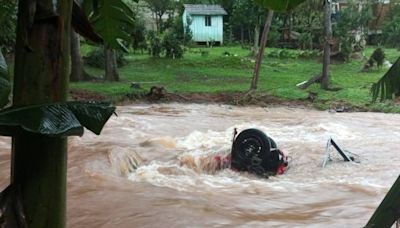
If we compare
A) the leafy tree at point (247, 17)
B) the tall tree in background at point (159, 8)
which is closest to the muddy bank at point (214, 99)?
the leafy tree at point (247, 17)

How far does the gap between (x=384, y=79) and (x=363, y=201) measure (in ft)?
12.0

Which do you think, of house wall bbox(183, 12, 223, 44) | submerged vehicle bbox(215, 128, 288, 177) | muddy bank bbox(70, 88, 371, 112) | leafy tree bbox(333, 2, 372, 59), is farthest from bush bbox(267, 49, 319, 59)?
submerged vehicle bbox(215, 128, 288, 177)

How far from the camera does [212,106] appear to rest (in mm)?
13109

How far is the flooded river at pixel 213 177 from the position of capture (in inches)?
200

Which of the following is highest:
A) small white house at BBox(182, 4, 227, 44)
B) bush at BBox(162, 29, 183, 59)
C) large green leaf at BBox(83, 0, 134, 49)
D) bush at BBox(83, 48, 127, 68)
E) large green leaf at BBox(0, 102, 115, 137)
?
small white house at BBox(182, 4, 227, 44)

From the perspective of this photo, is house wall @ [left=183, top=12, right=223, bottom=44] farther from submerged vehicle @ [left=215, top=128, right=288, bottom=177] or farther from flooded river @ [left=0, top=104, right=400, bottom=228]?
submerged vehicle @ [left=215, top=128, right=288, bottom=177]

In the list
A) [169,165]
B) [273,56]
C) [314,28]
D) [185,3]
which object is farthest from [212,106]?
[185,3]

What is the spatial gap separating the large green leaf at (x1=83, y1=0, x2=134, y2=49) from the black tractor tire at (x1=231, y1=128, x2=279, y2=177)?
5.11m

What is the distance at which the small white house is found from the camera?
2686 centimetres

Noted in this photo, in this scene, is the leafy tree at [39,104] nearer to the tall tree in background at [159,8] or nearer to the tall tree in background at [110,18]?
the tall tree in background at [110,18]

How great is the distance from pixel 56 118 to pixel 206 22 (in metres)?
26.8

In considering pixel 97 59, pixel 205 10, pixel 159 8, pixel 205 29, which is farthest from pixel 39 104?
pixel 205 29

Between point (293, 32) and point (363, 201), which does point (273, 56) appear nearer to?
point (293, 32)

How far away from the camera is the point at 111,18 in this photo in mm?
1631
